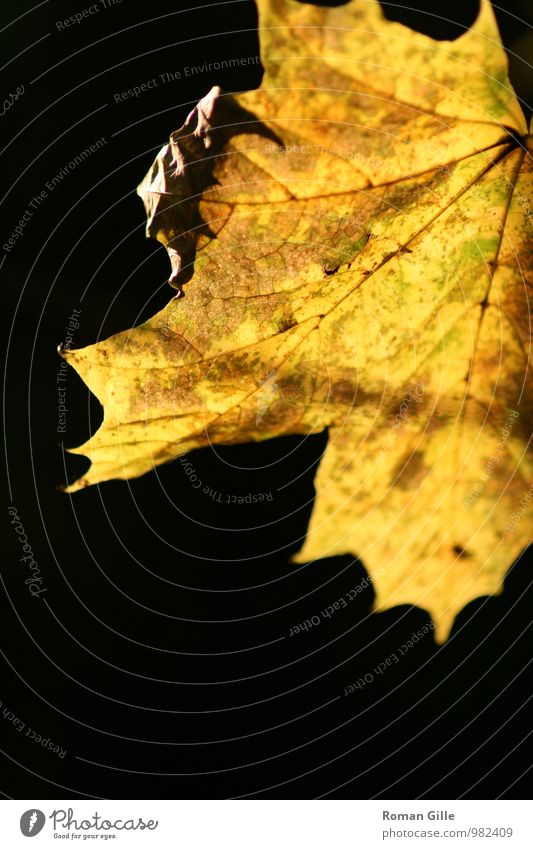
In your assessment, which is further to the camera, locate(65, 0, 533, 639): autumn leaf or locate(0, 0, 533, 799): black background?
locate(0, 0, 533, 799): black background

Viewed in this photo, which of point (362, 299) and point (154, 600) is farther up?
point (362, 299)
